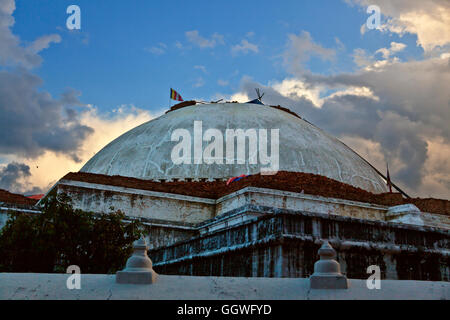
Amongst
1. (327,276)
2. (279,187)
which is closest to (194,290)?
(327,276)

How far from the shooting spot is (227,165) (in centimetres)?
1731

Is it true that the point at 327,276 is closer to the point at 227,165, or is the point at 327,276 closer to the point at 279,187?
the point at 279,187

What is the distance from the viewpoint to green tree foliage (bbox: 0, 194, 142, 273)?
762 centimetres

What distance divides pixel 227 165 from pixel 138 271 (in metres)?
13.5

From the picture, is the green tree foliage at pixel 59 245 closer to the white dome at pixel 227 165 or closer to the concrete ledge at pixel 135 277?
the concrete ledge at pixel 135 277

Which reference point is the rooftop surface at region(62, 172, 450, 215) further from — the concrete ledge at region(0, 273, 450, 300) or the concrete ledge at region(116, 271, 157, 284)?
the concrete ledge at region(116, 271, 157, 284)

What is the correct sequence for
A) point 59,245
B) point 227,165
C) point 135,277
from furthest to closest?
point 227,165 < point 59,245 < point 135,277

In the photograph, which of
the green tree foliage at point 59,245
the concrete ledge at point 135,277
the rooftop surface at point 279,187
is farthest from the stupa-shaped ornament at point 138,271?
the rooftop surface at point 279,187

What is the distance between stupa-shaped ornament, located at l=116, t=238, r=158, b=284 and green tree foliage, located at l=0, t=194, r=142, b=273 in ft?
13.3

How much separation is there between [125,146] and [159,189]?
707 cm

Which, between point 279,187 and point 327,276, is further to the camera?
point 279,187

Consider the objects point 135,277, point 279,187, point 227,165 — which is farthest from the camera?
point 227,165
